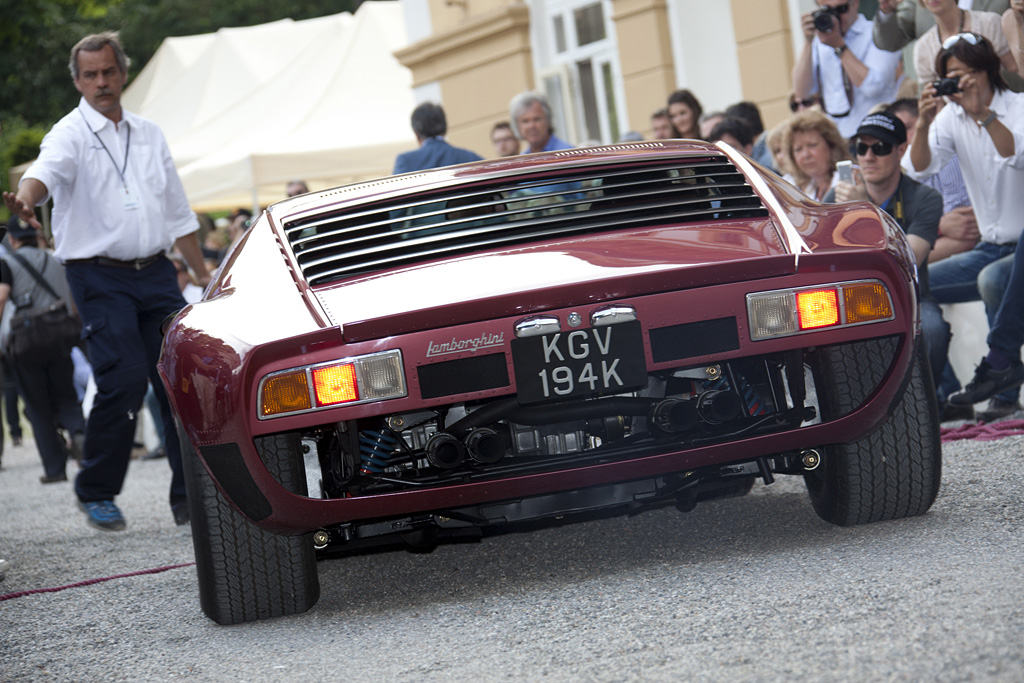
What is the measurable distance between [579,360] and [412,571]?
1.32 m

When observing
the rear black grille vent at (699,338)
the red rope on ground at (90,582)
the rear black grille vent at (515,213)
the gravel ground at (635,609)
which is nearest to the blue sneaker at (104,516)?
the gravel ground at (635,609)

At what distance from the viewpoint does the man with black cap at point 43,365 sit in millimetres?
8750

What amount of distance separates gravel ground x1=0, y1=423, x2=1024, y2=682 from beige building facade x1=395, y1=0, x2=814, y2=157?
24.6 ft

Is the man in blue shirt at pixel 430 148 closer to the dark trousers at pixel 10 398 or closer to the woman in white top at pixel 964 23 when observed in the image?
the woman in white top at pixel 964 23

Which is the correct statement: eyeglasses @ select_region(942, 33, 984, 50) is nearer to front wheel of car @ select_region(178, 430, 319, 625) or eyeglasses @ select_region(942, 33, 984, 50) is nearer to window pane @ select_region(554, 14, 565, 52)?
front wheel of car @ select_region(178, 430, 319, 625)

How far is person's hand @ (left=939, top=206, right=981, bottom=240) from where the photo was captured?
19.7ft

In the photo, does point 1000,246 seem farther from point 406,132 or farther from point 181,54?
point 181,54

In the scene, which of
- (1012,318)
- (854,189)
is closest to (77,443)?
(854,189)

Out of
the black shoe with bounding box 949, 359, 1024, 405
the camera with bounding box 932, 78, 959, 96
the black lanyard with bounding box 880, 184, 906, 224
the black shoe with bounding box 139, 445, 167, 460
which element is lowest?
the black shoe with bounding box 139, 445, 167, 460

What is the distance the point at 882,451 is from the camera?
335 cm

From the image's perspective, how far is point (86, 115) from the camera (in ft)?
17.8

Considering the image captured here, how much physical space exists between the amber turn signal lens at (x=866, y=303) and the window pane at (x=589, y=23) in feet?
37.8

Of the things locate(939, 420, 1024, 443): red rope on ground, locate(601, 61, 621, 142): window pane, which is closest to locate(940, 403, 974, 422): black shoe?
locate(939, 420, 1024, 443): red rope on ground

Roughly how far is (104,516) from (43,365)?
12.8 feet
